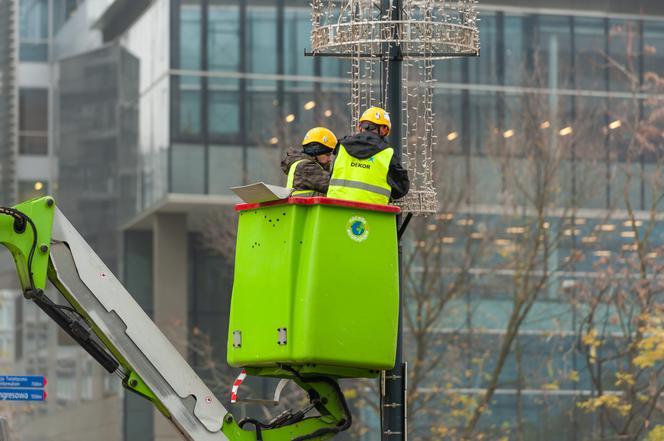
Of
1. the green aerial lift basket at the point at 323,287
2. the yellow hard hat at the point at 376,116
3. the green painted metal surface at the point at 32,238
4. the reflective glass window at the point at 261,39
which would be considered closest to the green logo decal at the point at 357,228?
the green aerial lift basket at the point at 323,287

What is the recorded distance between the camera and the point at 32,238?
13547 mm

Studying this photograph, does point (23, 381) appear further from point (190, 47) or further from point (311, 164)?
point (190, 47)

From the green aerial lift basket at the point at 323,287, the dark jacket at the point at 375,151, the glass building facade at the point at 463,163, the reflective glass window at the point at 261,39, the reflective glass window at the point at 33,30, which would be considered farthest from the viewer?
the reflective glass window at the point at 33,30

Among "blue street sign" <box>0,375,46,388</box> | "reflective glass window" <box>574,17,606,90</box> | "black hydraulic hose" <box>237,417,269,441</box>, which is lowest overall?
"blue street sign" <box>0,375,46,388</box>

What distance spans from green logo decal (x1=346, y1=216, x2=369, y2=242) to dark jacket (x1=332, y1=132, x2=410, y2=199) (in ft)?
1.86

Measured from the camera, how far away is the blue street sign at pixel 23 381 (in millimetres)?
20391

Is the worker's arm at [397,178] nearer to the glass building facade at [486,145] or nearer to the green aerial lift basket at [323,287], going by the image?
the green aerial lift basket at [323,287]

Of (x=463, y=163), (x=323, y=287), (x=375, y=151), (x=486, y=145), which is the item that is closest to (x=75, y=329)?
(x=323, y=287)

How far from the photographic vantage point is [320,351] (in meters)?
13.1

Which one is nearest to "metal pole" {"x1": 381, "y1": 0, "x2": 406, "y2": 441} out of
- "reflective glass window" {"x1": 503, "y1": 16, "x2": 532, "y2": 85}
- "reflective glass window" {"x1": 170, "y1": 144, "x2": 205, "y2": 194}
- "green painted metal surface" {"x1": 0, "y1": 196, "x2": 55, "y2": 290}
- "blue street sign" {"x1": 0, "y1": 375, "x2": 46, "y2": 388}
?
"green painted metal surface" {"x1": 0, "y1": 196, "x2": 55, "y2": 290}

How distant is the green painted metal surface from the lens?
13.5m

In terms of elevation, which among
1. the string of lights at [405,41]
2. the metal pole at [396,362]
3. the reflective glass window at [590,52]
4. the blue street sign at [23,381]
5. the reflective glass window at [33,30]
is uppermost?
the reflective glass window at [33,30]

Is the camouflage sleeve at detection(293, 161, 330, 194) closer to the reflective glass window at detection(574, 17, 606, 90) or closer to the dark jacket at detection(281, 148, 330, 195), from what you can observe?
the dark jacket at detection(281, 148, 330, 195)

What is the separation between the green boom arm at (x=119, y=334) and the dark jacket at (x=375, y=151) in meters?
1.76
